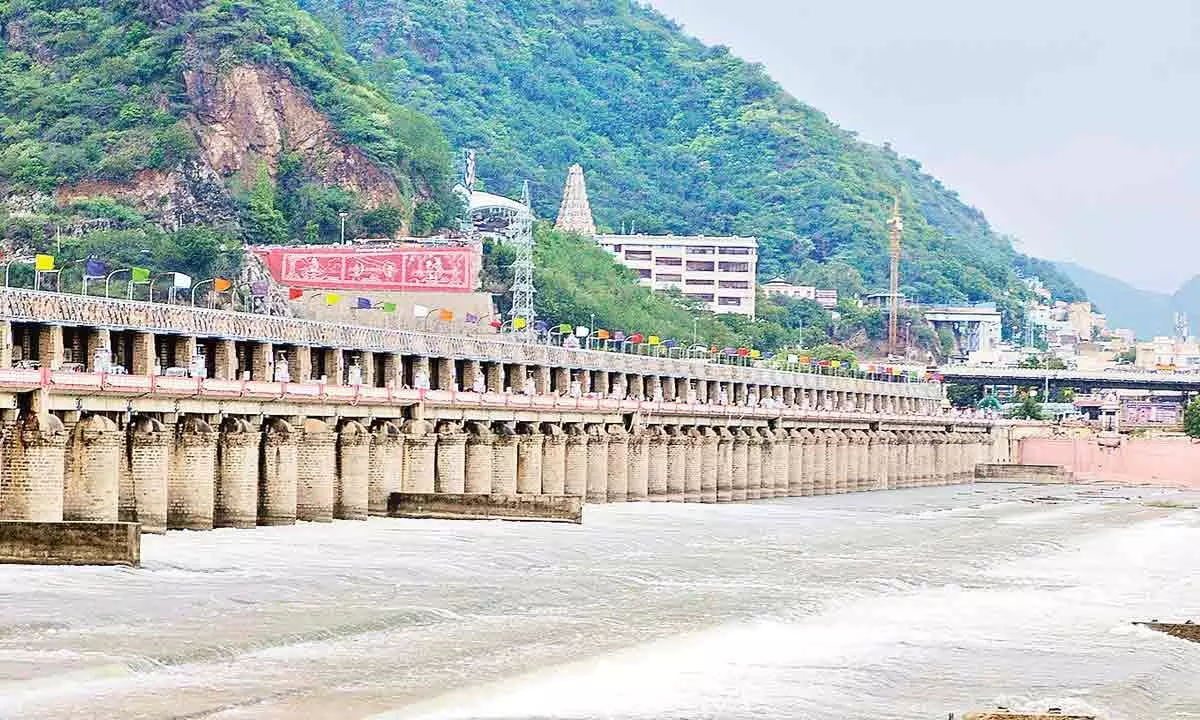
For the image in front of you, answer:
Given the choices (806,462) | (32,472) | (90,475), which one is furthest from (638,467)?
(32,472)

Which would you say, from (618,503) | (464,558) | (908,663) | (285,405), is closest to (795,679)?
(908,663)

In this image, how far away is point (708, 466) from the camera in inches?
5192

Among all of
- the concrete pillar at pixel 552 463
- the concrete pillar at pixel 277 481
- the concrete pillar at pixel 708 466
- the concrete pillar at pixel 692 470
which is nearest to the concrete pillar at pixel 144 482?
the concrete pillar at pixel 277 481

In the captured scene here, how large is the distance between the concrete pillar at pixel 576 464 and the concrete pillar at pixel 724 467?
25.2 m

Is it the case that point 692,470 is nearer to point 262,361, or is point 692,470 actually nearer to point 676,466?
point 676,466

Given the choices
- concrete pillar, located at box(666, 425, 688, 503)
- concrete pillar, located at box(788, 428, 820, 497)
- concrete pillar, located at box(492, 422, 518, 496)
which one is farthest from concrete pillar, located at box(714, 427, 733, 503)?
concrete pillar, located at box(492, 422, 518, 496)

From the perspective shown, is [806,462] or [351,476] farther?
[806,462]

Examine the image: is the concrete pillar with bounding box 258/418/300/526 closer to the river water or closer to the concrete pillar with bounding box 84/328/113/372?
the river water

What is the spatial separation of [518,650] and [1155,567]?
4015 cm

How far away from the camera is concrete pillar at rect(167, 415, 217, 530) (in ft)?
231

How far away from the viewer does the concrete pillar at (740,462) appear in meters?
137

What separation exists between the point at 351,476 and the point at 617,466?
110ft

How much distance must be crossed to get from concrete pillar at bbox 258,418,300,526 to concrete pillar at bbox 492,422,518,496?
20920mm

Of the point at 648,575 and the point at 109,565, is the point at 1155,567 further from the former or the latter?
the point at 109,565
